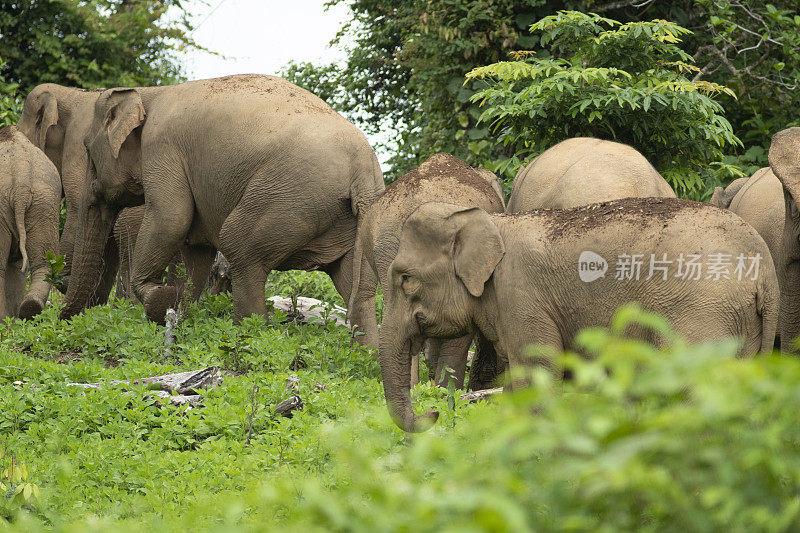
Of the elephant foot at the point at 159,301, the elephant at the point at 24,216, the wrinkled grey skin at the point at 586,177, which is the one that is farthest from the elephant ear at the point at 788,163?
the elephant at the point at 24,216

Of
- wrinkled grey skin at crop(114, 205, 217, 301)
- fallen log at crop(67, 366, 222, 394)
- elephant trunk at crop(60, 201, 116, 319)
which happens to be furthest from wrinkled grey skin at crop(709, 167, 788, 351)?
elephant trunk at crop(60, 201, 116, 319)

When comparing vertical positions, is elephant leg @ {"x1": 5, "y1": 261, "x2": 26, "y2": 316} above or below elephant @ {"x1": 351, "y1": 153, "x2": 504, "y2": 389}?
below

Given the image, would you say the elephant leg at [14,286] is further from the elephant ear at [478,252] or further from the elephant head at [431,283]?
the elephant ear at [478,252]

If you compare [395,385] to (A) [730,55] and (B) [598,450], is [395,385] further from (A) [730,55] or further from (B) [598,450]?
(A) [730,55]

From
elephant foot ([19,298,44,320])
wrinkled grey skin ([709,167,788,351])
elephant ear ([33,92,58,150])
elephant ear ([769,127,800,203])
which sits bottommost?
elephant foot ([19,298,44,320])

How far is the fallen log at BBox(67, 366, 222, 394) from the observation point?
665 centimetres

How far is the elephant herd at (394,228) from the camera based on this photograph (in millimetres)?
4996

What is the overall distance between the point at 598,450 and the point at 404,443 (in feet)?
10.9

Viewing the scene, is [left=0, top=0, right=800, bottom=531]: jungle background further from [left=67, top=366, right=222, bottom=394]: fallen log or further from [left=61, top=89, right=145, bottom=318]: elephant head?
[left=61, top=89, right=145, bottom=318]: elephant head

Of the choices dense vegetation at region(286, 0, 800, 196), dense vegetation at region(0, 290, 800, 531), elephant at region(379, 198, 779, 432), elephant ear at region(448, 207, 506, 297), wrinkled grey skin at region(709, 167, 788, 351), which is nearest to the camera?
dense vegetation at region(0, 290, 800, 531)

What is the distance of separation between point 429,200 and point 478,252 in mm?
1832

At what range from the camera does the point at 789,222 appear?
21.3ft

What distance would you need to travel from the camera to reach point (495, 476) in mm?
2154

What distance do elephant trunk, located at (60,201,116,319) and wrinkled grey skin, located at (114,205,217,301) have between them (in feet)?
1.09
